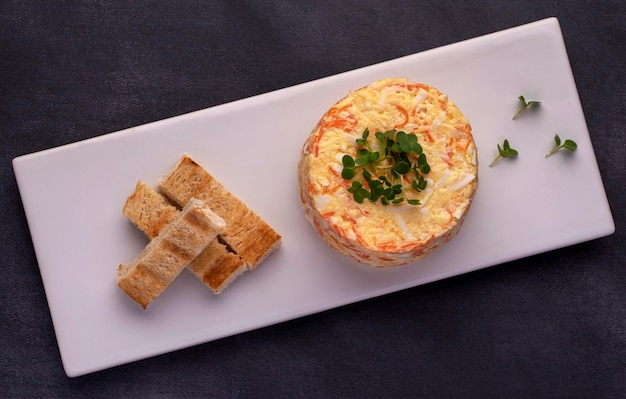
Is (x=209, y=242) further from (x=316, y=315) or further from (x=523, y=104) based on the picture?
(x=523, y=104)

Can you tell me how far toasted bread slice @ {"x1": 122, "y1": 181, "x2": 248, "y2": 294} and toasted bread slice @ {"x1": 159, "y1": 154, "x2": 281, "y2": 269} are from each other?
0.06 metres

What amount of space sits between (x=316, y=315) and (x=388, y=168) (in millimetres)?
1140

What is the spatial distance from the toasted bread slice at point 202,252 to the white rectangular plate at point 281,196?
0.45 feet

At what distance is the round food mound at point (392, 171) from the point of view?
3273mm

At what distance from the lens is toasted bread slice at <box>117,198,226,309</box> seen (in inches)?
137

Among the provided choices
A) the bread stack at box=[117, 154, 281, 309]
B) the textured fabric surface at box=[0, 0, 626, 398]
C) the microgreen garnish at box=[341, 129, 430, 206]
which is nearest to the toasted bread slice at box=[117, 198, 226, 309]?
the bread stack at box=[117, 154, 281, 309]

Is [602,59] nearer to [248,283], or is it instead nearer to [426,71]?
[426,71]

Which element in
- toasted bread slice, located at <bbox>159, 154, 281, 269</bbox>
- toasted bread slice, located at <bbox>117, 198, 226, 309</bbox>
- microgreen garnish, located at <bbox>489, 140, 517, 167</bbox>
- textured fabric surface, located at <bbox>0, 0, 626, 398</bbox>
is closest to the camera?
toasted bread slice, located at <bbox>117, 198, 226, 309</bbox>

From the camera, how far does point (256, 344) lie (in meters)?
3.95

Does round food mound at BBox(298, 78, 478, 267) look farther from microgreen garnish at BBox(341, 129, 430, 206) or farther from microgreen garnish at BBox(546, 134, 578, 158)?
microgreen garnish at BBox(546, 134, 578, 158)

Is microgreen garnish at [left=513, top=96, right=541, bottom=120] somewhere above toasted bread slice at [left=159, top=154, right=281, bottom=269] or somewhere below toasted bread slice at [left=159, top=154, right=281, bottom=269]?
below

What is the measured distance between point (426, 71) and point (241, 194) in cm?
125

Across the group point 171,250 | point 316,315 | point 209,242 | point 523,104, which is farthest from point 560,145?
point 171,250

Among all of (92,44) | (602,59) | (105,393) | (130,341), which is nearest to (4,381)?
(105,393)
